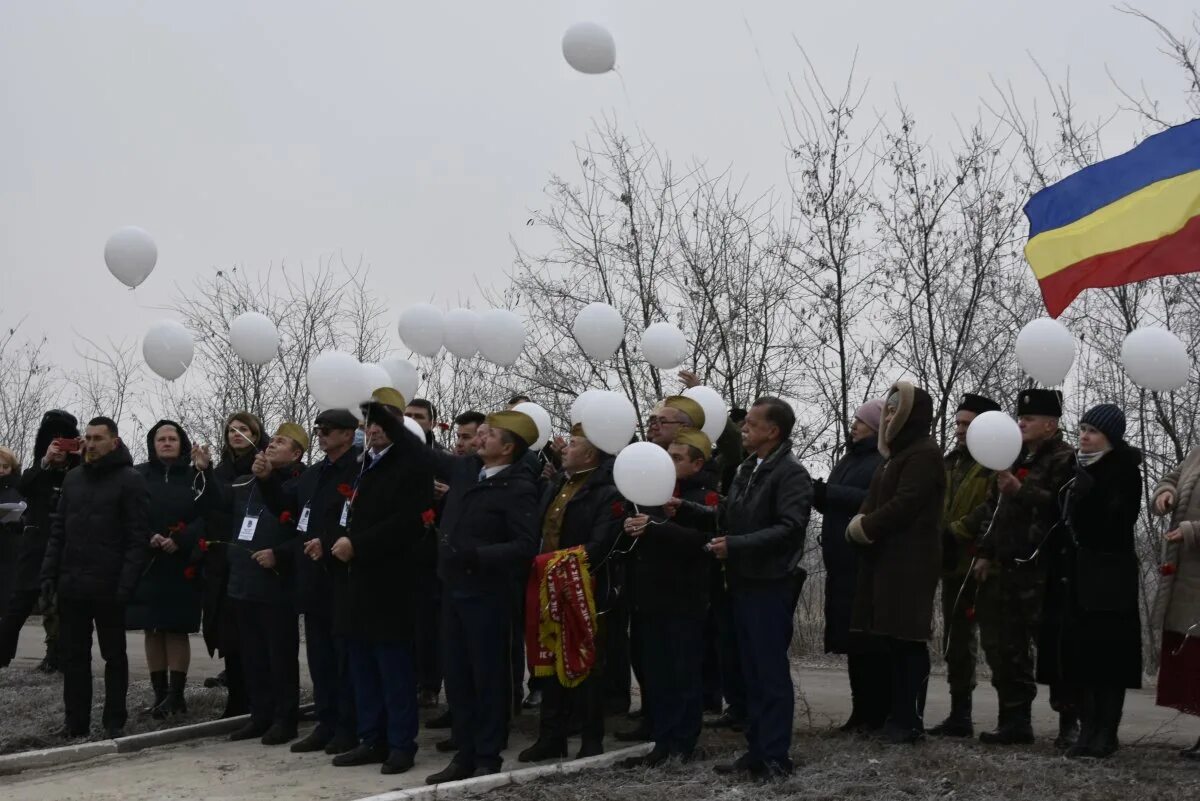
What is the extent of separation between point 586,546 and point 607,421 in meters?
0.67

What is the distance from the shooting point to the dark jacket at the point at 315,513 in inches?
308

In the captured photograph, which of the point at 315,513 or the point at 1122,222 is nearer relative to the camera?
the point at 315,513

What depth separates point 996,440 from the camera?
271 inches

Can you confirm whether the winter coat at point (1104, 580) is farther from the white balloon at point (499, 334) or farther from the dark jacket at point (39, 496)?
the dark jacket at point (39, 496)

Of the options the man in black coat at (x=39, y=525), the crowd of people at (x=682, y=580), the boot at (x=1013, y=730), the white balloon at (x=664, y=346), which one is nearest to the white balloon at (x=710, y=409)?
the crowd of people at (x=682, y=580)

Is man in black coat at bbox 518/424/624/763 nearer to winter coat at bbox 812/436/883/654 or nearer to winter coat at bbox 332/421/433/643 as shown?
winter coat at bbox 332/421/433/643

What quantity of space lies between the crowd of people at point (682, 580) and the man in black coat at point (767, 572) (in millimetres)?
14

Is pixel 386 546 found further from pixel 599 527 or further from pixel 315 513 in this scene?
pixel 599 527

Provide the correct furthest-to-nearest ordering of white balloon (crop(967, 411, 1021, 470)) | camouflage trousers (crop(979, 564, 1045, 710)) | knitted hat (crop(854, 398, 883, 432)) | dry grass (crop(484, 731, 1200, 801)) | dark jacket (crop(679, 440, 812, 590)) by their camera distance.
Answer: knitted hat (crop(854, 398, 883, 432)), camouflage trousers (crop(979, 564, 1045, 710)), white balloon (crop(967, 411, 1021, 470)), dark jacket (crop(679, 440, 812, 590)), dry grass (crop(484, 731, 1200, 801))

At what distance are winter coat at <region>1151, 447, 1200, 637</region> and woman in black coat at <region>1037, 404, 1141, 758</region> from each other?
254 mm

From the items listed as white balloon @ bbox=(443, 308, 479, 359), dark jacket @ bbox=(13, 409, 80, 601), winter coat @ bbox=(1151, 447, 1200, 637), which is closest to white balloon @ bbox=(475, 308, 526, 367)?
white balloon @ bbox=(443, 308, 479, 359)

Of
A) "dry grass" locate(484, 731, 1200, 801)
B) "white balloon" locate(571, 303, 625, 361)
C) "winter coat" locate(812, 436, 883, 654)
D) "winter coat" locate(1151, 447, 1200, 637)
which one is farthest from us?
"white balloon" locate(571, 303, 625, 361)

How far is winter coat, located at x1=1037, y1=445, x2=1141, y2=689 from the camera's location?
7027mm

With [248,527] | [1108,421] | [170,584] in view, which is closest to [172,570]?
[170,584]
